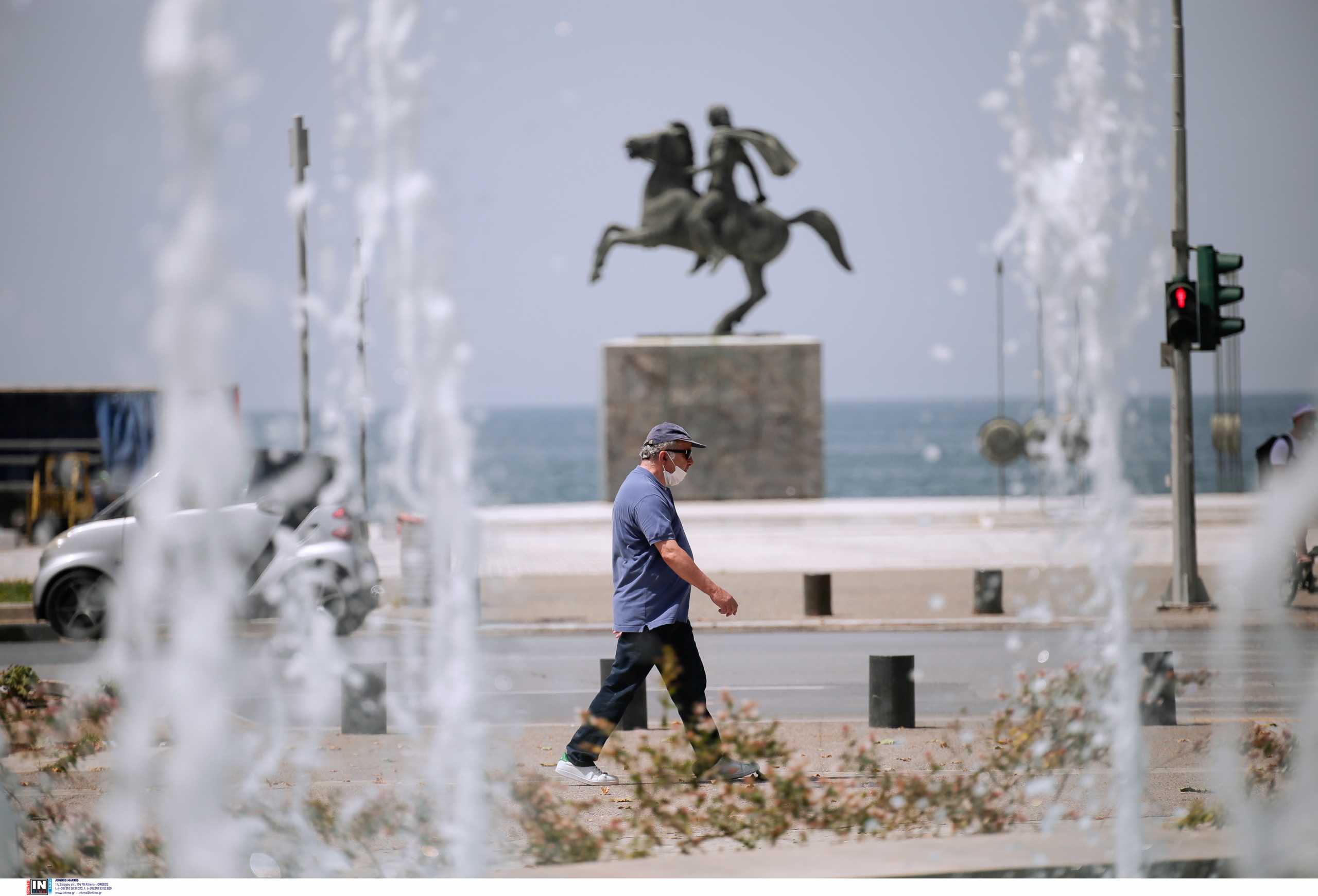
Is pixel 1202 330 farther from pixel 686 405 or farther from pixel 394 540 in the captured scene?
pixel 686 405

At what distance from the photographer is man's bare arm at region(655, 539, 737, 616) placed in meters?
6.40

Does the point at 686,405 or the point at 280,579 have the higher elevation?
the point at 686,405

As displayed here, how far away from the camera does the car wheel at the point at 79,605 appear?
13727 millimetres

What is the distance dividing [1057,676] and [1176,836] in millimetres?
2316

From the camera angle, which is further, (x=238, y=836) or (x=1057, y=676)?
(x=1057, y=676)

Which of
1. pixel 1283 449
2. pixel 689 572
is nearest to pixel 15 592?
pixel 689 572

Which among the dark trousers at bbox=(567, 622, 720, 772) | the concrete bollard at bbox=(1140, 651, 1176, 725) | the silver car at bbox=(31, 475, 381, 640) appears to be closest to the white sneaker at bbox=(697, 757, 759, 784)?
the dark trousers at bbox=(567, 622, 720, 772)

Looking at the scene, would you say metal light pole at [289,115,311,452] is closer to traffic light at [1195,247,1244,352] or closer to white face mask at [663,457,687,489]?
white face mask at [663,457,687,489]

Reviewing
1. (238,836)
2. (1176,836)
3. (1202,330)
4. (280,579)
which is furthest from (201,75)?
(1202,330)

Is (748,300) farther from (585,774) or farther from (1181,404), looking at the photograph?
(585,774)

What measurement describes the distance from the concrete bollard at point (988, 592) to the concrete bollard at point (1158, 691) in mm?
6302

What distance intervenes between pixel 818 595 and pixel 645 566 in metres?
8.17

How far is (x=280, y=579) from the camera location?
11.6m

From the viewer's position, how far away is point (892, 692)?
8.45 meters
